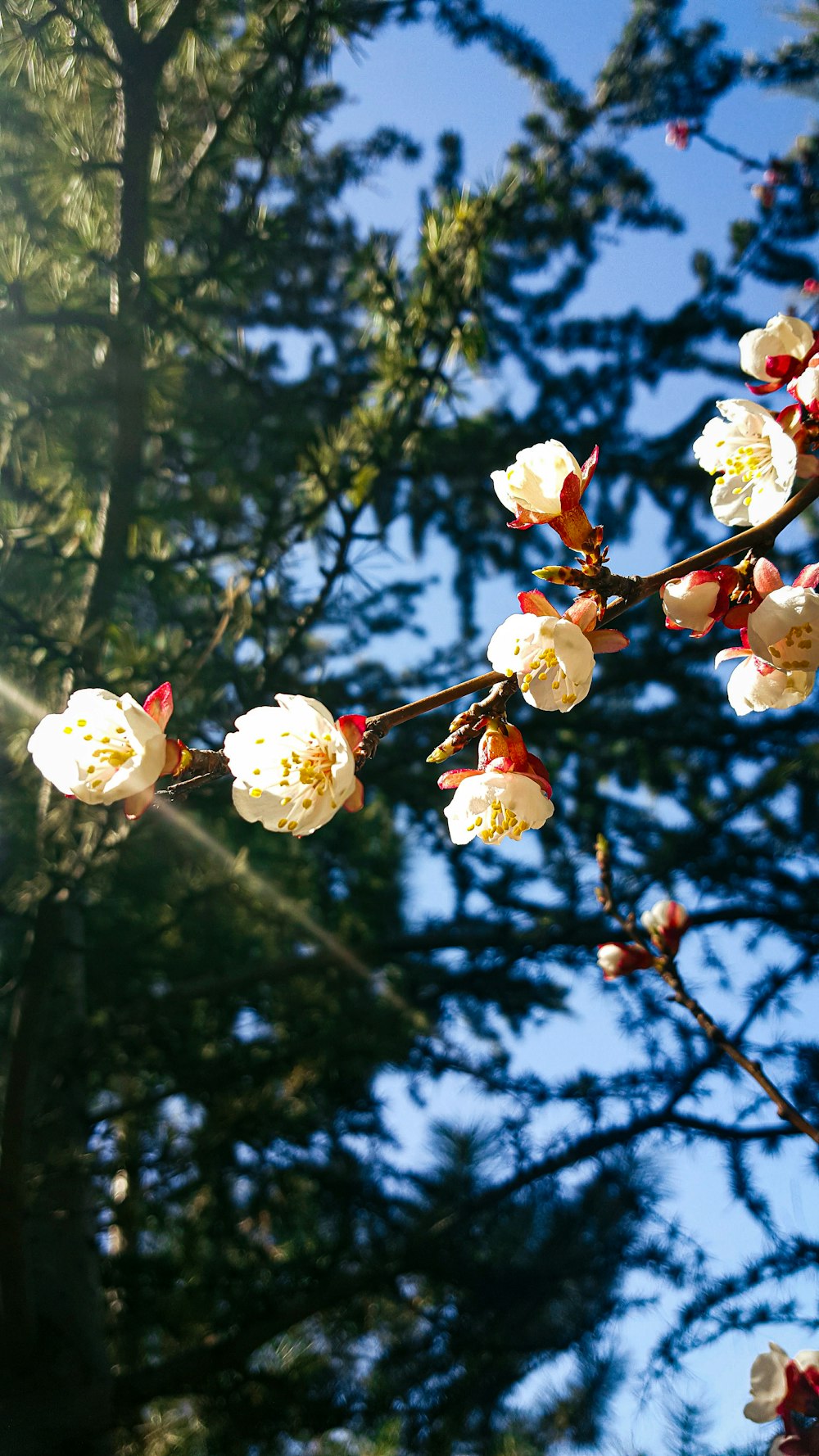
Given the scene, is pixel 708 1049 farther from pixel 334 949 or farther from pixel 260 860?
pixel 260 860

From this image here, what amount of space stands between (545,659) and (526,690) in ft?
0.14

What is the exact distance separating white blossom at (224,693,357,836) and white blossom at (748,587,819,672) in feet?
1.42

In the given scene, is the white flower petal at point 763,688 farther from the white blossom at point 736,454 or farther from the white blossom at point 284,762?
the white blossom at point 284,762

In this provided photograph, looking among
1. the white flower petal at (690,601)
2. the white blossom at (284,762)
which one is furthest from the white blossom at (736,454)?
the white blossom at (284,762)

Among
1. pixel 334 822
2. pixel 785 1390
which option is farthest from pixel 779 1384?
pixel 334 822

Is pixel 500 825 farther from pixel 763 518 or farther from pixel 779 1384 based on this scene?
pixel 779 1384

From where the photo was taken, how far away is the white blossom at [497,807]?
1.00 meters

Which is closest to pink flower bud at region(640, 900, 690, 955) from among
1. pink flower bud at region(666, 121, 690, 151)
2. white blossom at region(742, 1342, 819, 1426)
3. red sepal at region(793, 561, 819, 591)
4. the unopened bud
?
white blossom at region(742, 1342, 819, 1426)

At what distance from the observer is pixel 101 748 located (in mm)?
955

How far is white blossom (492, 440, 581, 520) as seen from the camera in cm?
103

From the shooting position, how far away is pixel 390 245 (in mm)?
2768

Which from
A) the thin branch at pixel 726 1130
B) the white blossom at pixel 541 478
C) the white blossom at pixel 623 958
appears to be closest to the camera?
the white blossom at pixel 541 478

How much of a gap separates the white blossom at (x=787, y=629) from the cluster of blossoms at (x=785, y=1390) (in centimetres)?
129

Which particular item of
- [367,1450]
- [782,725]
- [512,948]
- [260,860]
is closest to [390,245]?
[782,725]
